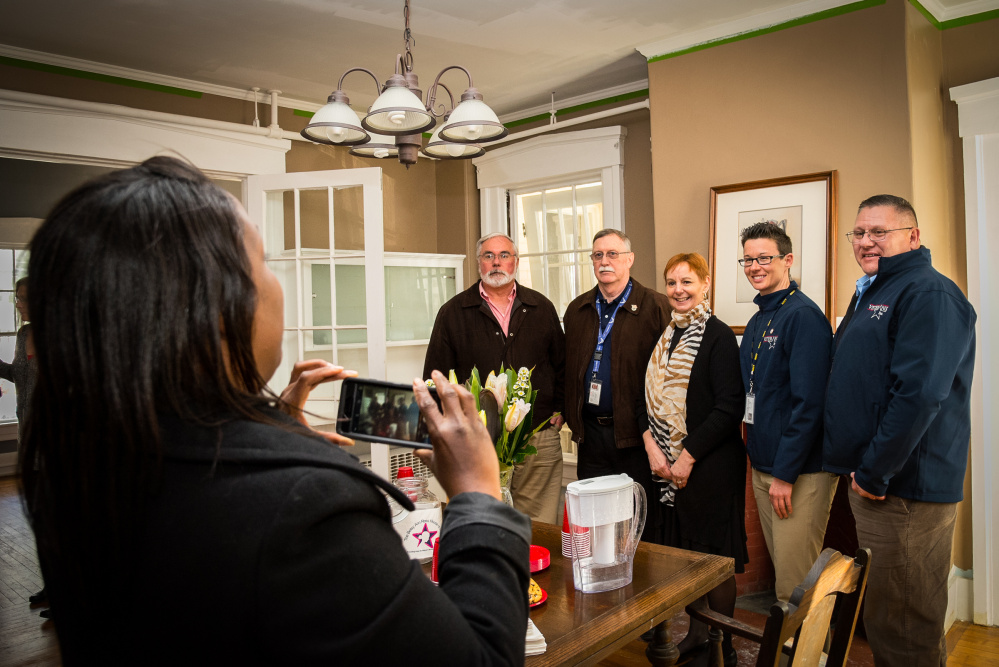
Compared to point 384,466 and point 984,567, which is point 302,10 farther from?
point 984,567

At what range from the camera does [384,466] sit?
13.4 ft

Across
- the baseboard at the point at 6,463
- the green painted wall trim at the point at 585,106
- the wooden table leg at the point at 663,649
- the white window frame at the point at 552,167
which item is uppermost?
the green painted wall trim at the point at 585,106

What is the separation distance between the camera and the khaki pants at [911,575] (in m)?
2.08

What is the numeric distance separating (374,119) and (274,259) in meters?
2.02

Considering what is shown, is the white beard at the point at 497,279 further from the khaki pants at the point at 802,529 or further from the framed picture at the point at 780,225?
the khaki pants at the point at 802,529

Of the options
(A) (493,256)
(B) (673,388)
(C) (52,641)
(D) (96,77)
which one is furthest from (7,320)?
(B) (673,388)

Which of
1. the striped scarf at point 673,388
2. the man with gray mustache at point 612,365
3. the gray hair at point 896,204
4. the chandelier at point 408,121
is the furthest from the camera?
the man with gray mustache at point 612,365

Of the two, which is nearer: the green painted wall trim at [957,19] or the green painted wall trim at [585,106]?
the green painted wall trim at [957,19]

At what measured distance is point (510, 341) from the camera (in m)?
3.32

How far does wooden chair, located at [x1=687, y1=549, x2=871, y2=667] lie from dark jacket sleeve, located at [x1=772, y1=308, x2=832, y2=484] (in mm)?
1066

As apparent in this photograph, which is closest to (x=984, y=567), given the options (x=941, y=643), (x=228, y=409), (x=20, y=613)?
(x=941, y=643)

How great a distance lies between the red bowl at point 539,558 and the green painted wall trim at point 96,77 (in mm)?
3732

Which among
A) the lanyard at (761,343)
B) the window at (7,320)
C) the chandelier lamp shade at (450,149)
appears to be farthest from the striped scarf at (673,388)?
the window at (7,320)

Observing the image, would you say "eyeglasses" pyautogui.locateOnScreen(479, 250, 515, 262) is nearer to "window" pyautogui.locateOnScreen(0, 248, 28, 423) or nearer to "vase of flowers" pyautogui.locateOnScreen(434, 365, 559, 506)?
"vase of flowers" pyautogui.locateOnScreen(434, 365, 559, 506)
